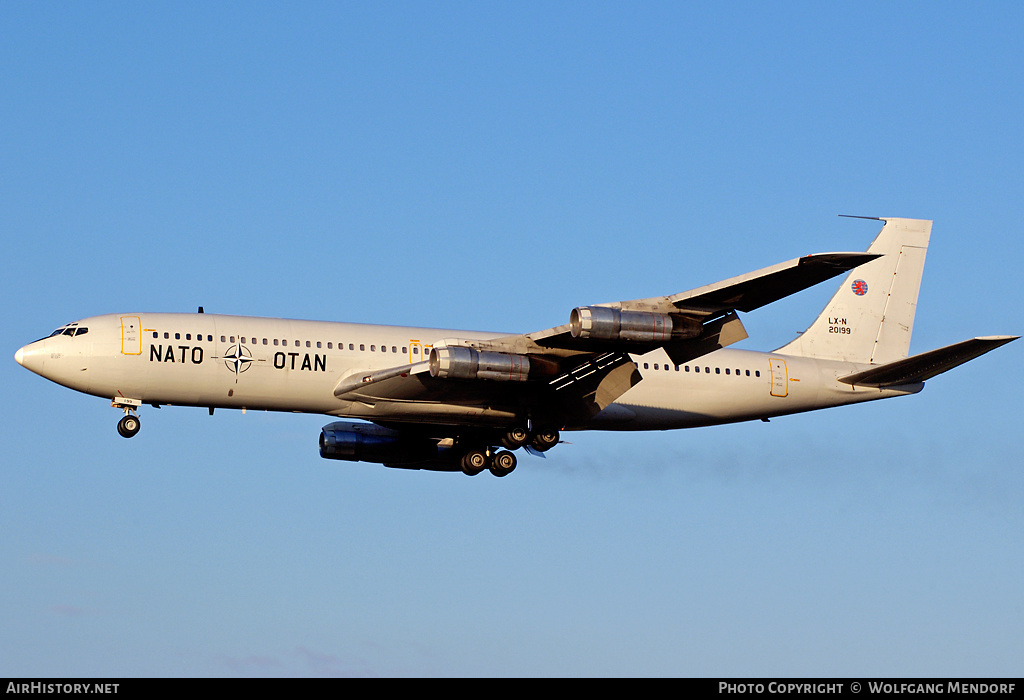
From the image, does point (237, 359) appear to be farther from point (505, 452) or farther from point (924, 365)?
point (924, 365)

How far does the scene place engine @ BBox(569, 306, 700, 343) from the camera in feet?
127

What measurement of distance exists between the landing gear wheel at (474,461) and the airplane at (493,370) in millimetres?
48

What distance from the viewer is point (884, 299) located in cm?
5212

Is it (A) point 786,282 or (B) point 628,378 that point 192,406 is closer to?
(B) point 628,378

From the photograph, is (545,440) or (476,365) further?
(545,440)

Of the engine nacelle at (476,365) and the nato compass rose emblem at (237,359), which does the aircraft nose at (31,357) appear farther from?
the engine nacelle at (476,365)

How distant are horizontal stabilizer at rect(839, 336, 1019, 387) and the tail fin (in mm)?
2786

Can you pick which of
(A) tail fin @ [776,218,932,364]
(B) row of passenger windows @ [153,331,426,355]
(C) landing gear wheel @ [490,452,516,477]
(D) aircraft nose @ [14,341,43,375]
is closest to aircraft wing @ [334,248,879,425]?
(B) row of passenger windows @ [153,331,426,355]

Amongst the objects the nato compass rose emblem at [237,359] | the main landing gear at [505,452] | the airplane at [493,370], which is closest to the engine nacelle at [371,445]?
the airplane at [493,370]

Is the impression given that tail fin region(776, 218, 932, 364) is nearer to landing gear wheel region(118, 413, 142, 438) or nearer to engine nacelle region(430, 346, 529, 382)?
engine nacelle region(430, 346, 529, 382)

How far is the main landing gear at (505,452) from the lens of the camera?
4534 centimetres

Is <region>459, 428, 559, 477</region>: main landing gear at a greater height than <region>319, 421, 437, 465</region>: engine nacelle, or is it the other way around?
<region>319, 421, 437, 465</region>: engine nacelle

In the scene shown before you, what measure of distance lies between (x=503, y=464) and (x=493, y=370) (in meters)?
7.12

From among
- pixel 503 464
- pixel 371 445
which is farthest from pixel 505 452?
pixel 371 445
